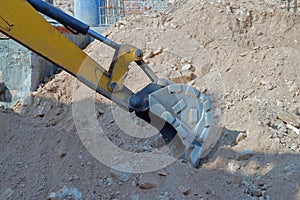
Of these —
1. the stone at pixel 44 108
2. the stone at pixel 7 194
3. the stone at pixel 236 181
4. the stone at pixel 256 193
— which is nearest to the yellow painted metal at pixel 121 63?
the stone at pixel 7 194

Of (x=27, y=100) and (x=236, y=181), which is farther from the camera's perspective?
(x=27, y=100)

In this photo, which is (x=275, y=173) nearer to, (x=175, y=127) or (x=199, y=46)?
(x=175, y=127)

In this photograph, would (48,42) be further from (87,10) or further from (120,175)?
(87,10)

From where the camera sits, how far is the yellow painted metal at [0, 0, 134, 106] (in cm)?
314

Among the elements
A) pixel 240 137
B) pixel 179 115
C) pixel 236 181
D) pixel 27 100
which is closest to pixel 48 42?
pixel 179 115

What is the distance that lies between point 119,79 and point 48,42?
→ 2.46ft

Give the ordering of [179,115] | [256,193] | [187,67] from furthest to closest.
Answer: [187,67], [179,115], [256,193]

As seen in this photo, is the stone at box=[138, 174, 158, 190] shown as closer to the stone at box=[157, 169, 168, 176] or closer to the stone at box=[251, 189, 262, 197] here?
the stone at box=[157, 169, 168, 176]

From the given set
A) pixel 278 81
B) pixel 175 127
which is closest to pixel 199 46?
pixel 278 81

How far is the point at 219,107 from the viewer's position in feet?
18.6

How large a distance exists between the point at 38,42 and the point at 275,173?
7.85ft

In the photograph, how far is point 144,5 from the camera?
1195 cm

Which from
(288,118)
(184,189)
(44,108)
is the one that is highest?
(184,189)

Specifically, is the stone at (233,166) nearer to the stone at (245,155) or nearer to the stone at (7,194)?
the stone at (245,155)
